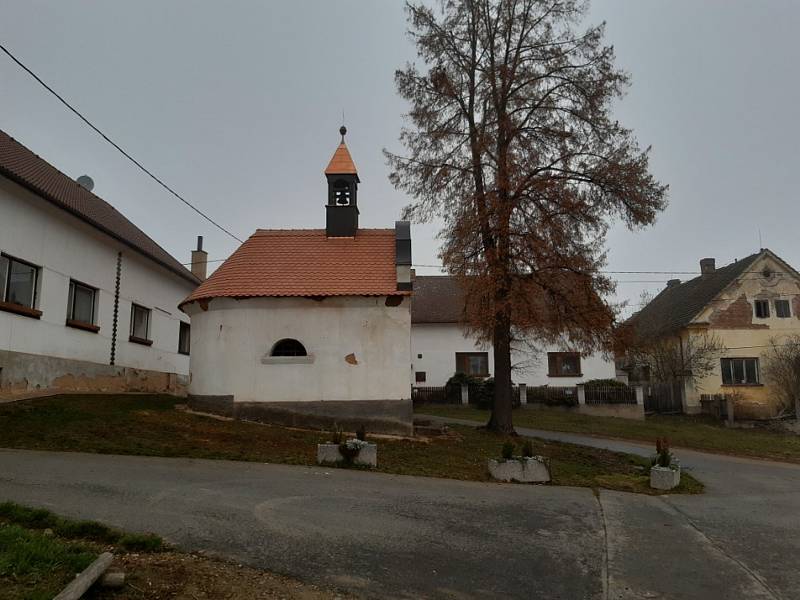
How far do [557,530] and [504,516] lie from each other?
764 millimetres

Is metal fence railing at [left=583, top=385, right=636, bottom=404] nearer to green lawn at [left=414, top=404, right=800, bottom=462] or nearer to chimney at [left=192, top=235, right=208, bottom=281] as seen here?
green lawn at [left=414, top=404, right=800, bottom=462]

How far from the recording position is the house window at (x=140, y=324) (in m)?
20.9

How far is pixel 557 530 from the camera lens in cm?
742

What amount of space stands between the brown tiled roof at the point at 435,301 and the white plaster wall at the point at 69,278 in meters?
13.9

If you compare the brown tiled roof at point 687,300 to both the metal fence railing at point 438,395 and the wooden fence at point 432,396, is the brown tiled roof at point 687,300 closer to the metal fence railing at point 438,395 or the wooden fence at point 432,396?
the metal fence railing at point 438,395

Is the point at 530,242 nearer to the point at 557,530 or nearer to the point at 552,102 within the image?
the point at 552,102

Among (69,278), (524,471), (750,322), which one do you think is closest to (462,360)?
(750,322)

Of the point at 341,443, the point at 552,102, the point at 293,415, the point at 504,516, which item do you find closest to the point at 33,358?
the point at 293,415

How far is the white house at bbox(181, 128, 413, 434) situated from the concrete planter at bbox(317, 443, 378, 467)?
13.3ft

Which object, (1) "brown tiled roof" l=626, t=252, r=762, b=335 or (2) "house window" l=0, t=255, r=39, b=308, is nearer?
(2) "house window" l=0, t=255, r=39, b=308

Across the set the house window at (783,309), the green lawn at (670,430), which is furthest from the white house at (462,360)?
the house window at (783,309)

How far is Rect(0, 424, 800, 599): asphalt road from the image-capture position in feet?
18.1

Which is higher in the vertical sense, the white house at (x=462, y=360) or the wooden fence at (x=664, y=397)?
the white house at (x=462, y=360)

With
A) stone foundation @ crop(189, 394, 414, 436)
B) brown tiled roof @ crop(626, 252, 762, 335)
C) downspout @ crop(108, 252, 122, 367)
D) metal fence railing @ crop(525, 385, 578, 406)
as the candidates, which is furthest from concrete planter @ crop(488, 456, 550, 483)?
brown tiled roof @ crop(626, 252, 762, 335)
